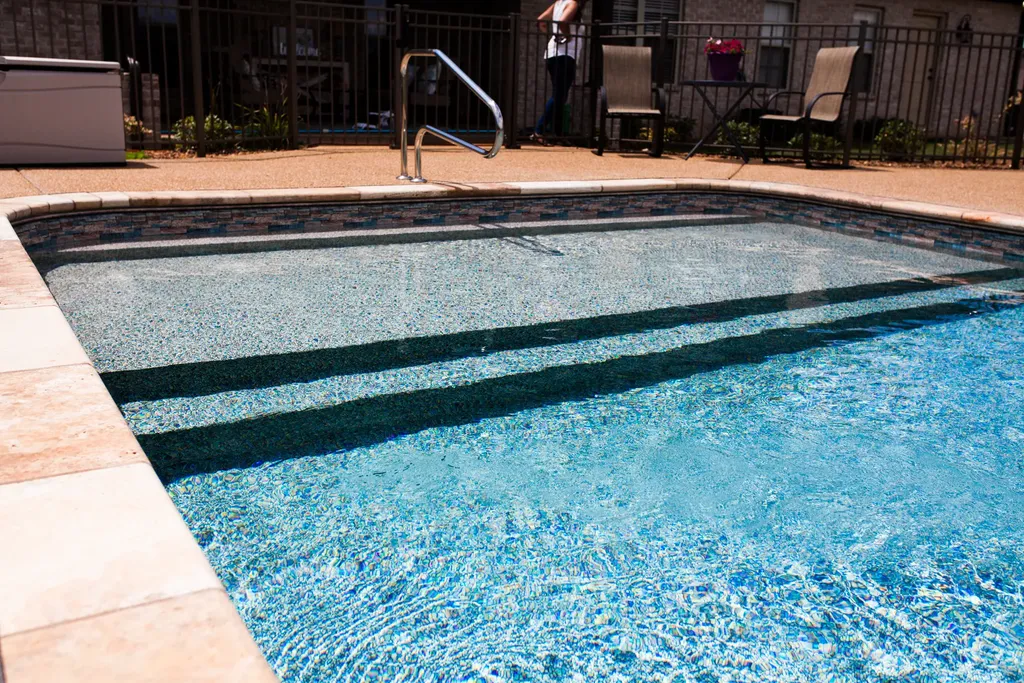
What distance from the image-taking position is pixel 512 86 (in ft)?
30.5

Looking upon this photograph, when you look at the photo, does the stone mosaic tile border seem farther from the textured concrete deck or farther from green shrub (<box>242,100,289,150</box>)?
green shrub (<box>242,100,289,150</box>)

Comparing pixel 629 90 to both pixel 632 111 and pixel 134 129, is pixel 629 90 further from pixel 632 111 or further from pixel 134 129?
pixel 134 129

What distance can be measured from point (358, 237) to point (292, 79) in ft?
11.5

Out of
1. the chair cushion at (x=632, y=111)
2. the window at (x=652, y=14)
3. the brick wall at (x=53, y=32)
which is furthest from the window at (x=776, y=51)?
the brick wall at (x=53, y=32)

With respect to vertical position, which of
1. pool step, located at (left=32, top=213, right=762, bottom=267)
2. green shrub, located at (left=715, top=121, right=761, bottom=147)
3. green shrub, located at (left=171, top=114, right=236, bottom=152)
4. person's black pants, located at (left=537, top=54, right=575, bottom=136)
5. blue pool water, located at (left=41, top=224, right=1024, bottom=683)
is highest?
person's black pants, located at (left=537, top=54, right=575, bottom=136)

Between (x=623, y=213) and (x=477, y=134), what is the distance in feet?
14.9

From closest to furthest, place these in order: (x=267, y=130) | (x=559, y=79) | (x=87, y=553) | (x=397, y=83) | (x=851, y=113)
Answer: (x=87, y=553) < (x=397, y=83) < (x=267, y=130) < (x=851, y=113) < (x=559, y=79)

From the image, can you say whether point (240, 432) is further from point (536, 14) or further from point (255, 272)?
point (536, 14)

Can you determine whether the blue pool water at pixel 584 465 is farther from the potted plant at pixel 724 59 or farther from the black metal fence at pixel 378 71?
the potted plant at pixel 724 59

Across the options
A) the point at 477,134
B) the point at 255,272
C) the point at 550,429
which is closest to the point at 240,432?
the point at 550,429

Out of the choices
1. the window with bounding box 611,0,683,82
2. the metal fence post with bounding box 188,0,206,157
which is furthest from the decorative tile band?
the window with bounding box 611,0,683,82

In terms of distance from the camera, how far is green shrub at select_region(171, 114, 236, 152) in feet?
26.9

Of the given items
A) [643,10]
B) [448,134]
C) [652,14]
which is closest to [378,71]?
[448,134]

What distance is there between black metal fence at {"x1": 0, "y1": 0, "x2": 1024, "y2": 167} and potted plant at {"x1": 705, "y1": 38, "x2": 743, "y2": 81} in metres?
0.49
